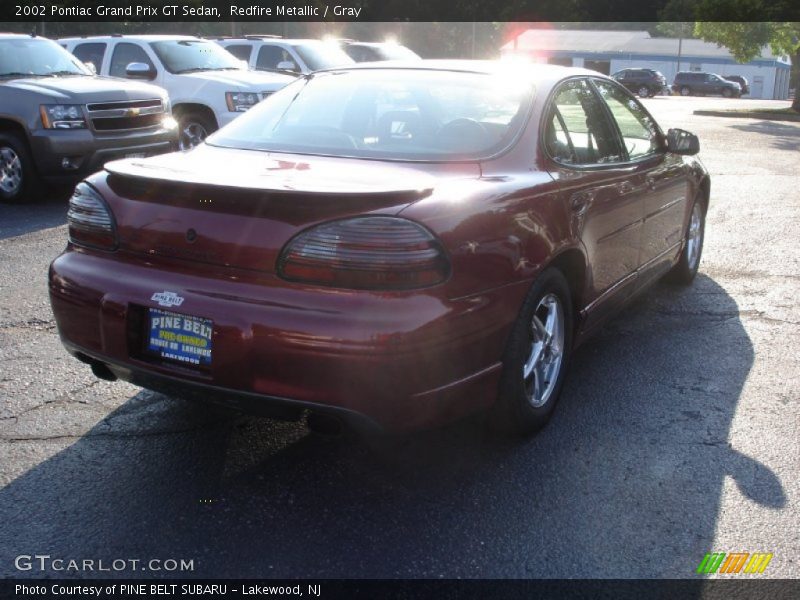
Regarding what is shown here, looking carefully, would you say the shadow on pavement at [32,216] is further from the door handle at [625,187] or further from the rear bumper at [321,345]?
the door handle at [625,187]

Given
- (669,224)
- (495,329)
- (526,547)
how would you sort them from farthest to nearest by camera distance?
(669,224) → (495,329) → (526,547)

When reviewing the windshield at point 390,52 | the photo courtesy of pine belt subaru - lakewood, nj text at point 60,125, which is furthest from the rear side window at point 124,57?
the windshield at point 390,52

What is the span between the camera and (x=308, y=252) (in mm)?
2990

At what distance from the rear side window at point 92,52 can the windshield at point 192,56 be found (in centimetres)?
101

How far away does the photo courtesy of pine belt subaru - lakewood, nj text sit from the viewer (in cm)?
921

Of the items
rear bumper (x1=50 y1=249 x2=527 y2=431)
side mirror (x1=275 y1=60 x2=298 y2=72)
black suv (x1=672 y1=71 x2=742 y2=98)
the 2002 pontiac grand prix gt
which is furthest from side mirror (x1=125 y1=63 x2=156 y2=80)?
black suv (x1=672 y1=71 x2=742 y2=98)

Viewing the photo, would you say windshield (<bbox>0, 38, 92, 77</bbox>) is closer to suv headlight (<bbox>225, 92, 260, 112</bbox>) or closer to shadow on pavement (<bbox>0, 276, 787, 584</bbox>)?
suv headlight (<bbox>225, 92, 260, 112</bbox>)

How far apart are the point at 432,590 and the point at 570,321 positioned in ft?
5.46

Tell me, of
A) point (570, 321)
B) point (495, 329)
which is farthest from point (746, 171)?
point (495, 329)

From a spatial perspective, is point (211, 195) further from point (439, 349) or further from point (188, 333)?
point (439, 349)

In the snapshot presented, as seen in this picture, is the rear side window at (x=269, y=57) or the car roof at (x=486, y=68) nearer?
the car roof at (x=486, y=68)

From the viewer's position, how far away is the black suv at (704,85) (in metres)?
58.2

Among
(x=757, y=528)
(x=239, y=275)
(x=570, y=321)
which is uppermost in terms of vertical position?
(x=239, y=275)

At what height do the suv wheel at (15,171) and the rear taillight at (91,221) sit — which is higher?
the rear taillight at (91,221)
